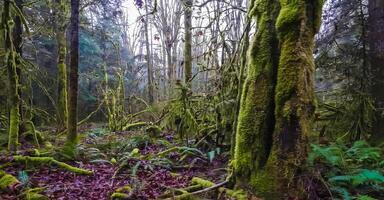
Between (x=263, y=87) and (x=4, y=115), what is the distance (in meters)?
9.08

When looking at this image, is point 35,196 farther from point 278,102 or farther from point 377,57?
point 377,57

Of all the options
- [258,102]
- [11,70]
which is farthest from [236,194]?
[11,70]

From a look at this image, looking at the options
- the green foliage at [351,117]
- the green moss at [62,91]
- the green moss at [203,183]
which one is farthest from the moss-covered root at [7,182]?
the green moss at [62,91]

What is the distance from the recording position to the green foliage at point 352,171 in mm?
4121

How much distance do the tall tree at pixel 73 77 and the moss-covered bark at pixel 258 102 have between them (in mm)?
4637

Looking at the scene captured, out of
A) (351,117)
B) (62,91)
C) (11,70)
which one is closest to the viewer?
(351,117)

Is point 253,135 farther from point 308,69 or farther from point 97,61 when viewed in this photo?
point 97,61

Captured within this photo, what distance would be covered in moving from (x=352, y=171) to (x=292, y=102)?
1.43 meters

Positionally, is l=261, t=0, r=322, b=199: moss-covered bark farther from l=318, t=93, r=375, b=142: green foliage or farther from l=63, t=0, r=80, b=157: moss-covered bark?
l=63, t=0, r=80, b=157: moss-covered bark

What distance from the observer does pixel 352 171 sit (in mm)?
4609

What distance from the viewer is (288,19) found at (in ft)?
13.5

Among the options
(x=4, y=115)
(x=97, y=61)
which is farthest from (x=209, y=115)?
(x=97, y=61)

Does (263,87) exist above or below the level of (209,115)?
above

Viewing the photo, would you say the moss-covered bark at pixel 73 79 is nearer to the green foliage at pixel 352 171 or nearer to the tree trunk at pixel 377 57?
the green foliage at pixel 352 171
